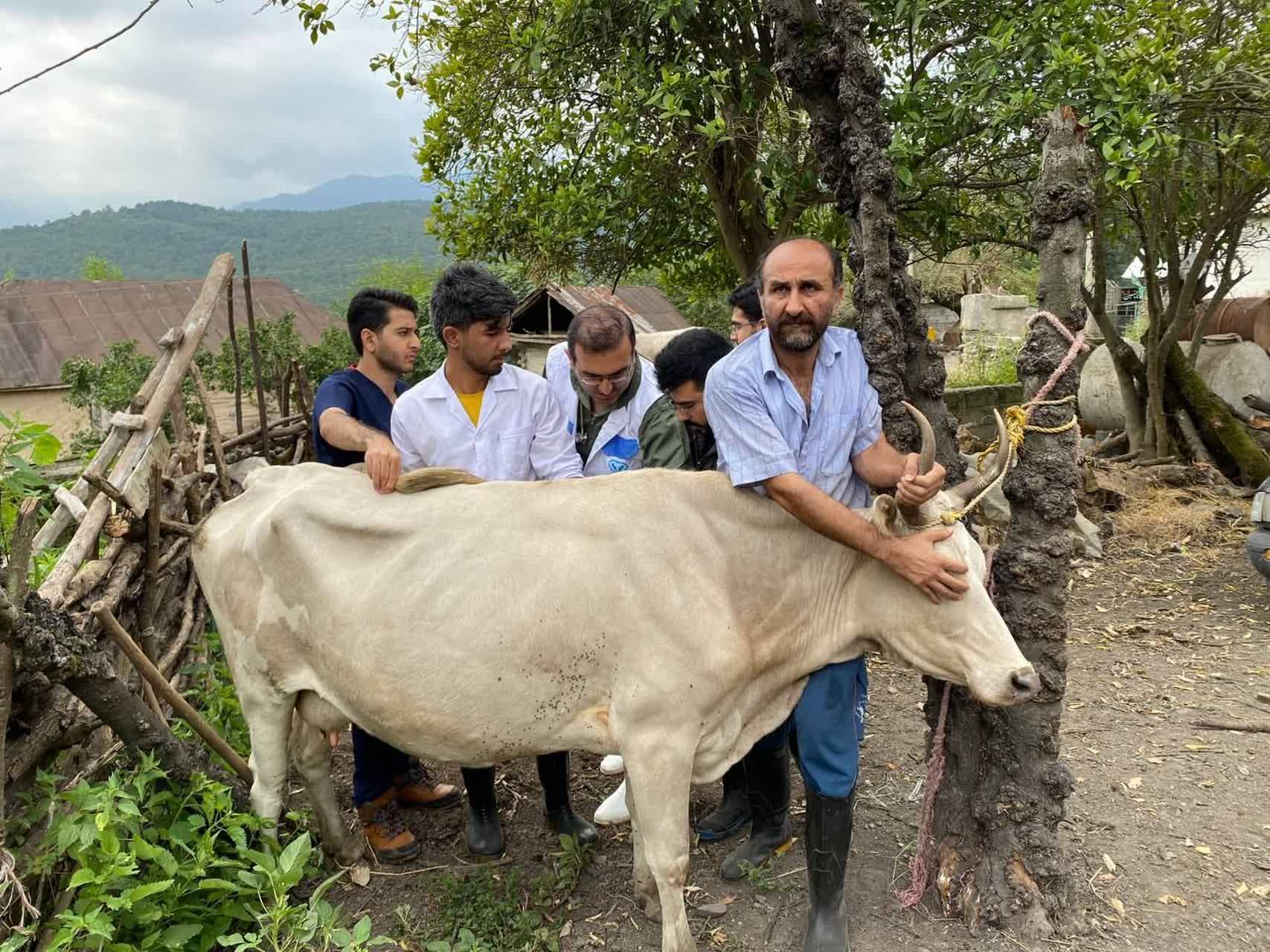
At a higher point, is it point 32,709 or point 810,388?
point 810,388

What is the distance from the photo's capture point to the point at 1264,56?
22.0 feet

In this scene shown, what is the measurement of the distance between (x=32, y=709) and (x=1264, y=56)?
796 cm

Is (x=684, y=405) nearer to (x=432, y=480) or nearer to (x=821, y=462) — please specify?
(x=821, y=462)

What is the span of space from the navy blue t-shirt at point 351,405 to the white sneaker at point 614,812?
1.76m

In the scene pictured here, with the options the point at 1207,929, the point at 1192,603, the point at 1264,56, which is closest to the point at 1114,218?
the point at 1264,56

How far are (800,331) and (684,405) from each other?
82 centimetres

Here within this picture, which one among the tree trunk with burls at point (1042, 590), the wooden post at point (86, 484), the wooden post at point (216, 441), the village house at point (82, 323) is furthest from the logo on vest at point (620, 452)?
the village house at point (82, 323)

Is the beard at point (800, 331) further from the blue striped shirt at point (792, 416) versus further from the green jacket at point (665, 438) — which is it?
the green jacket at point (665, 438)

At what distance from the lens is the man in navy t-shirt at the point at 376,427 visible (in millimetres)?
3900

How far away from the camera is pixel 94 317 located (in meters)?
25.2

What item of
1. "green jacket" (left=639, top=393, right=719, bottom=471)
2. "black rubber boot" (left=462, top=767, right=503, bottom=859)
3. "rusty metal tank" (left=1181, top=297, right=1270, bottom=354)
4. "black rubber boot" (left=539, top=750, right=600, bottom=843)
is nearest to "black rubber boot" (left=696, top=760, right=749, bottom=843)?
"black rubber boot" (left=539, top=750, right=600, bottom=843)

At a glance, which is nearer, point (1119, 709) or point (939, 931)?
point (939, 931)

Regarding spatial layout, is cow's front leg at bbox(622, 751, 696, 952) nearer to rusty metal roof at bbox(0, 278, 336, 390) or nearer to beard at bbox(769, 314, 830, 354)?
beard at bbox(769, 314, 830, 354)

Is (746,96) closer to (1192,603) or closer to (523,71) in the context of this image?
(523,71)
